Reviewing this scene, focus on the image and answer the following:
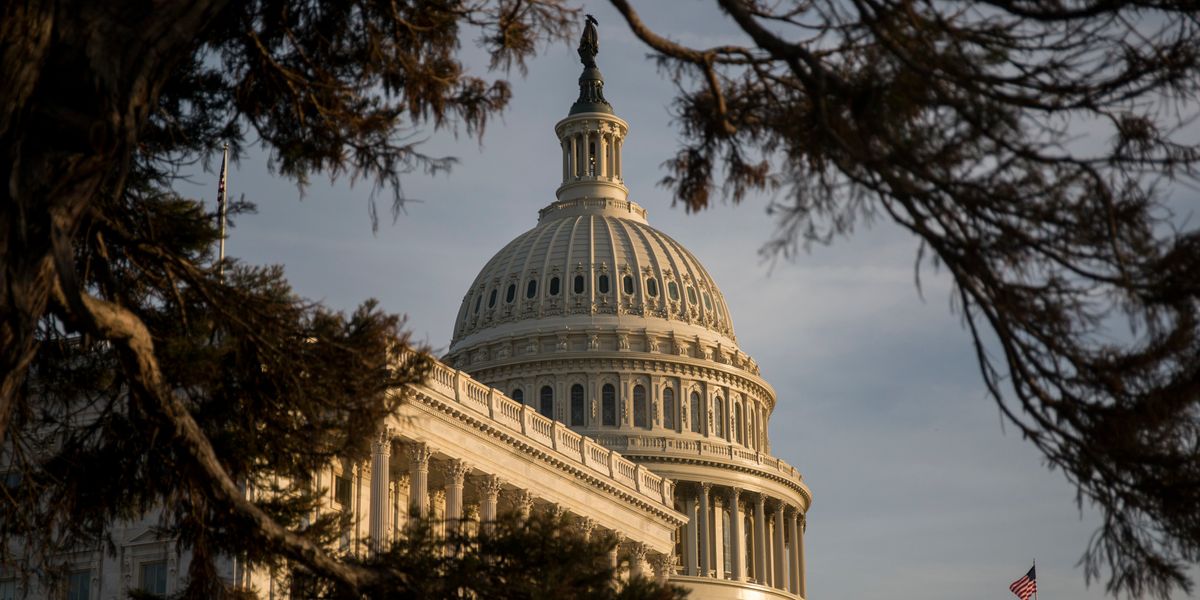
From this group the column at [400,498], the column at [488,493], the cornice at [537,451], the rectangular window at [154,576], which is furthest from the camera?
the column at [488,493]

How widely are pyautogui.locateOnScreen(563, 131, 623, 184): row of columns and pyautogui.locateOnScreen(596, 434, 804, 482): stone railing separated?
27.1 metres

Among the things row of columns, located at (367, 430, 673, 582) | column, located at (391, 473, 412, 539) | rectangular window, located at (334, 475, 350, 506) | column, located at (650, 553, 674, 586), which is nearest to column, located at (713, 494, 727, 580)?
column, located at (650, 553, 674, 586)

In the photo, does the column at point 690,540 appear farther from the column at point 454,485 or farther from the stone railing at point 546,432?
the column at point 454,485

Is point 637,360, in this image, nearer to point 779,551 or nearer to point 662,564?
point 779,551

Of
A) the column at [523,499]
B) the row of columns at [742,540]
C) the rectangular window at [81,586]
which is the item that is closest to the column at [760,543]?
the row of columns at [742,540]

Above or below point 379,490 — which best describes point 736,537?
above

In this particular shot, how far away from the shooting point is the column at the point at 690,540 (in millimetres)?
120938

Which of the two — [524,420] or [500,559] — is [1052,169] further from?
[524,420]

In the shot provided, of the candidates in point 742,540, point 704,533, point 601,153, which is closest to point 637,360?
point 704,533

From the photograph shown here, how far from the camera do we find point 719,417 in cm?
12900

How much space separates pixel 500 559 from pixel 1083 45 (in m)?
9.57

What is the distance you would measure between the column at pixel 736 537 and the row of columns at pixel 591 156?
30046 mm

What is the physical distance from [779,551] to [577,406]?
17.3 metres

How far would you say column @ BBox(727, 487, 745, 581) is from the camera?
12250 cm
